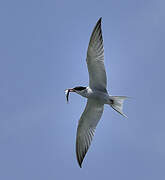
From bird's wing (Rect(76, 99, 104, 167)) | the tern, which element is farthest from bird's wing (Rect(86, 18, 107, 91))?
bird's wing (Rect(76, 99, 104, 167))

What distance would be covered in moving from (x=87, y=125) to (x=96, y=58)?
8.88 ft

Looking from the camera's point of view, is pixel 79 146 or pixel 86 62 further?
pixel 79 146

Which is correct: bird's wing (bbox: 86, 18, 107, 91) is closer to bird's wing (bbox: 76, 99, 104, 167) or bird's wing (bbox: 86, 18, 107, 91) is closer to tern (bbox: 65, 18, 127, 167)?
tern (bbox: 65, 18, 127, 167)

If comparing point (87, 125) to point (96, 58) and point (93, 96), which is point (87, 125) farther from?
point (96, 58)

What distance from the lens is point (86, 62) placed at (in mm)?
17109

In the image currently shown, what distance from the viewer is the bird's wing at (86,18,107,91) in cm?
1678

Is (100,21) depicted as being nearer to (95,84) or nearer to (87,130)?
(95,84)

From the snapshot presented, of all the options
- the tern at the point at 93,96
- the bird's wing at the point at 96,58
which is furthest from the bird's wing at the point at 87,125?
the bird's wing at the point at 96,58

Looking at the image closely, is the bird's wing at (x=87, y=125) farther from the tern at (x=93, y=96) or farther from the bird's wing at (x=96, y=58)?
the bird's wing at (x=96, y=58)

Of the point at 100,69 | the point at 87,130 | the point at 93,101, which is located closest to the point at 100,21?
the point at 100,69

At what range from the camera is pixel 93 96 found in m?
17.7

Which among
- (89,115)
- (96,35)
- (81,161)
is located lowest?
(81,161)

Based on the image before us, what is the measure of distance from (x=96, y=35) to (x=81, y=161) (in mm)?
4375

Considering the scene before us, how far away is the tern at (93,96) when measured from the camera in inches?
666
